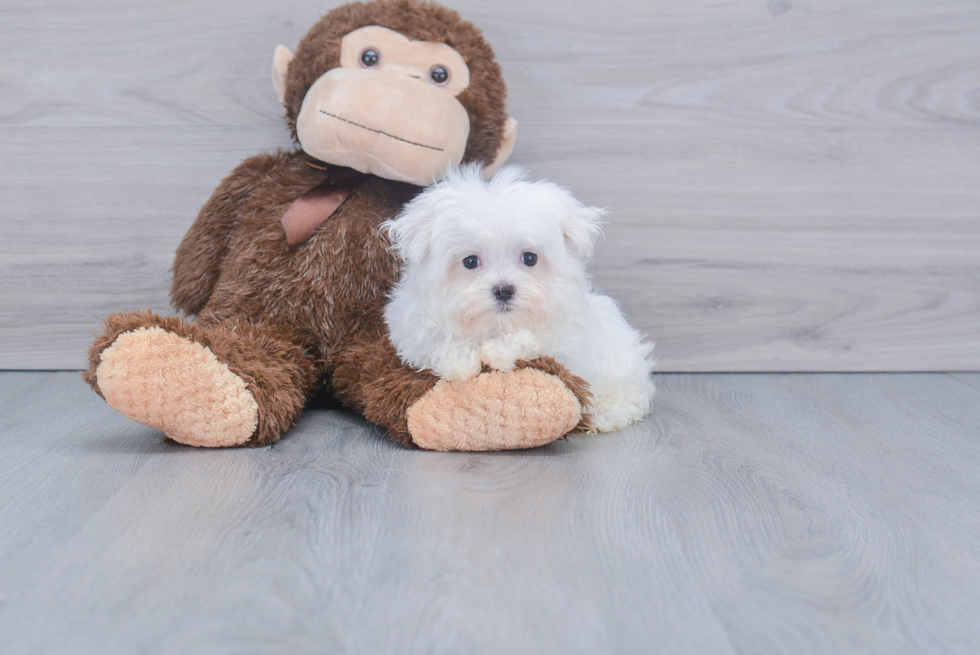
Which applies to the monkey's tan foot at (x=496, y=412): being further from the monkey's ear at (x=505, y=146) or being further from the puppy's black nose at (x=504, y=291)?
the monkey's ear at (x=505, y=146)

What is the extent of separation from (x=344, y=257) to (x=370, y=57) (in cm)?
31

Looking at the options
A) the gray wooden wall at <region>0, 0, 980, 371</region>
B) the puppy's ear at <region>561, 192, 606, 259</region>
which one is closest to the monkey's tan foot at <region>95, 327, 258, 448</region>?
the puppy's ear at <region>561, 192, 606, 259</region>

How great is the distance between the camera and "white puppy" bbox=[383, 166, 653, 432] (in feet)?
3.37

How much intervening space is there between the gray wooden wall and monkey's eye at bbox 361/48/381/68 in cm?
29

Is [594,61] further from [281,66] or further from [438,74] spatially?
[281,66]

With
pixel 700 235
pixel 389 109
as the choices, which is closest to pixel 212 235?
pixel 389 109

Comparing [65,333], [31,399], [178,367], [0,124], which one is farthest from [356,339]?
[0,124]

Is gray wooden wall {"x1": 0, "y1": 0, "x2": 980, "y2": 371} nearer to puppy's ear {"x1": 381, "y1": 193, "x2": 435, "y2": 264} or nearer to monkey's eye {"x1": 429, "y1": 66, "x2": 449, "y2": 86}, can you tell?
monkey's eye {"x1": 429, "y1": 66, "x2": 449, "y2": 86}

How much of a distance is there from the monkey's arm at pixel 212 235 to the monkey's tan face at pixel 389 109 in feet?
0.49

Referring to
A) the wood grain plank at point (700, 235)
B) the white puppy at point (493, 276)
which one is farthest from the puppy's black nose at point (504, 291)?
the wood grain plank at point (700, 235)

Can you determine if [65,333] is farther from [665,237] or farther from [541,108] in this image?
[665,237]

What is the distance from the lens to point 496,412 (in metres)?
1.03

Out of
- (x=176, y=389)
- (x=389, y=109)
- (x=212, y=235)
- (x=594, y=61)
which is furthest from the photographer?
(x=594, y=61)

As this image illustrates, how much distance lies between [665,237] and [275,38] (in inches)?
32.4
